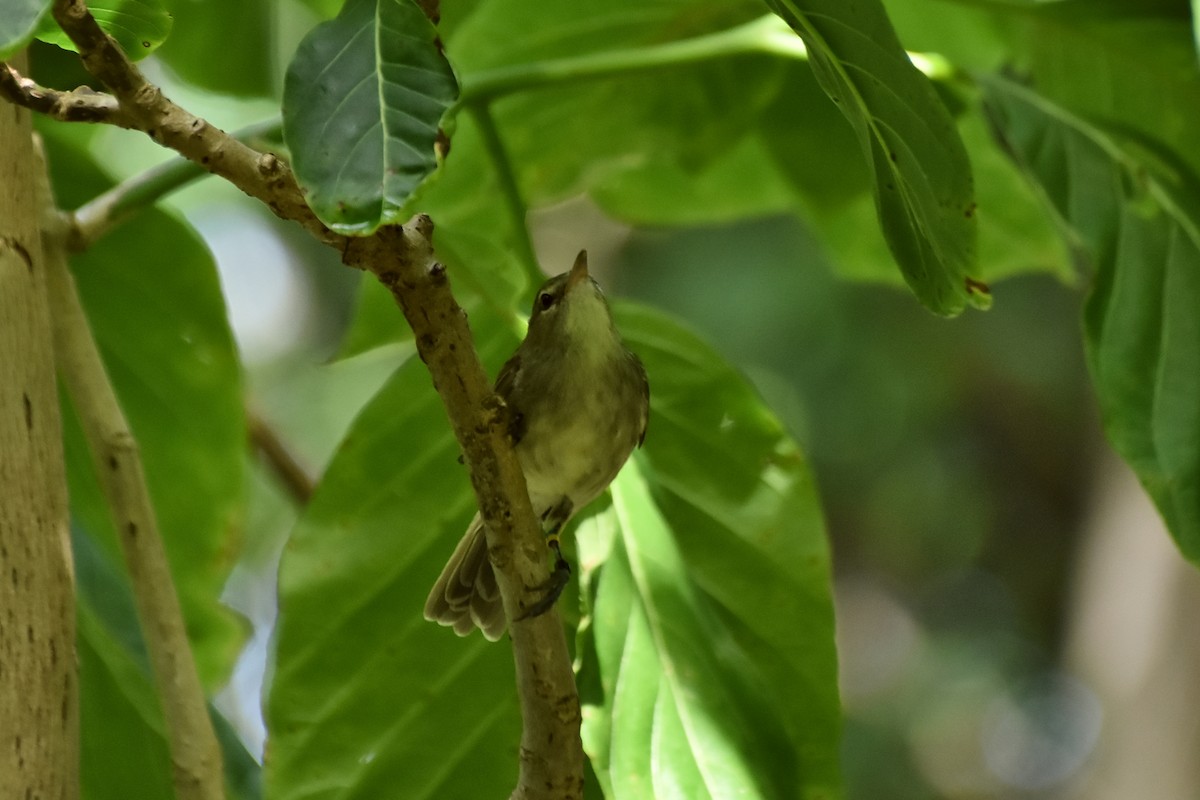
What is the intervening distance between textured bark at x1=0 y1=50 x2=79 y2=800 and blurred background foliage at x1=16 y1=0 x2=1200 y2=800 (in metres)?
0.45

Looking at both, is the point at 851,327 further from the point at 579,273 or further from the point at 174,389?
the point at 174,389

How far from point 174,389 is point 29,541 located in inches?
36.3

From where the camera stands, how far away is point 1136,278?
1877 millimetres

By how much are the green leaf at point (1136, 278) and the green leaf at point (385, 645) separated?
890 mm

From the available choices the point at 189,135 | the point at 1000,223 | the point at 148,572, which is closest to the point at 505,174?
the point at 148,572

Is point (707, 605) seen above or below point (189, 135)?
below

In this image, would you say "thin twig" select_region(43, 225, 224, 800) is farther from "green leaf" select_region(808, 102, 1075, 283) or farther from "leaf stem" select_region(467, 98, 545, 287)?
"green leaf" select_region(808, 102, 1075, 283)

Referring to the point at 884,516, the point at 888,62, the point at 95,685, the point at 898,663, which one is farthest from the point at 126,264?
the point at 898,663

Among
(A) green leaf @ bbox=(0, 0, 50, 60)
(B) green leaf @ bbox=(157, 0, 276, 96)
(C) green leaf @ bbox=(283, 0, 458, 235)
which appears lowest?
(B) green leaf @ bbox=(157, 0, 276, 96)

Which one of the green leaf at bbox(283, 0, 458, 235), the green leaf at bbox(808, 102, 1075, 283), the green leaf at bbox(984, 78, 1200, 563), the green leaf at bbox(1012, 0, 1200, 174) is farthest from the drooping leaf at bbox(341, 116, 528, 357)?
the green leaf at bbox(1012, 0, 1200, 174)

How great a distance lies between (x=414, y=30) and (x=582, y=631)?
34.6 inches

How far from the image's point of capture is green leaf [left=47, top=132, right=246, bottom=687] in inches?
84.4

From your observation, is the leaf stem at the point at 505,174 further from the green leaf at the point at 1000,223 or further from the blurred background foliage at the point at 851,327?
the green leaf at the point at 1000,223

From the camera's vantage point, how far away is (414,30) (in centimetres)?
121
